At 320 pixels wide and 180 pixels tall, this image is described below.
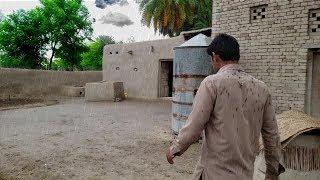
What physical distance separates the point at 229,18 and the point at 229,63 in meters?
5.46

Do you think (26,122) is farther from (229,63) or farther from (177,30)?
(177,30)

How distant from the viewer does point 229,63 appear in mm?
2143

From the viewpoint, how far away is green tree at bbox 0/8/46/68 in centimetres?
2478

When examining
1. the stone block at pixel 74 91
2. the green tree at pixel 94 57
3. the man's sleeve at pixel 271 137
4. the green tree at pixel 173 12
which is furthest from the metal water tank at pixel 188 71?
the green tree at pixel 94 57

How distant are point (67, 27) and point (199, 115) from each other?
25954mm

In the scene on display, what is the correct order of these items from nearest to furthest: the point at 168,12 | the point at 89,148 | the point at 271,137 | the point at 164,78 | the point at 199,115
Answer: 1. the point at 199,115
2. the point at 271,137
3. the point at 89,148
4. the point at 164,78
5. the point at 168,12

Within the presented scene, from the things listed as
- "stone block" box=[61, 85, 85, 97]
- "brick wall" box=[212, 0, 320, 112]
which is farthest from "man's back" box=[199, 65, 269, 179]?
"stone block" box=[61, 85, 85, 97]

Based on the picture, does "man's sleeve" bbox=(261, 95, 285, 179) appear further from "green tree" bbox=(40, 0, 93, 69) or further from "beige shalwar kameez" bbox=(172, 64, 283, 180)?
"green tree" bbox=(40, 0, 93, 69)

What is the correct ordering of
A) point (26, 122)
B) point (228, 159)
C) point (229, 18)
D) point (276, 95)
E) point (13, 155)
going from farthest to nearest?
1. point (26, 122)
2. point (229, 18)
3. point (276, 95)
4. point (13, 155)
5. point (228, 159)

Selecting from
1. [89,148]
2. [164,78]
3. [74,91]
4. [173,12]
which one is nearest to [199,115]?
[89,148]

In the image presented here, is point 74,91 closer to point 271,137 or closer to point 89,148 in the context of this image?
point 89,148

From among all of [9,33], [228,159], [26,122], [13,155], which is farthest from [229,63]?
[9,33]

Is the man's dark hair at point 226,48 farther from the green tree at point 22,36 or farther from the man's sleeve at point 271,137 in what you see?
the green tree at point 22,36

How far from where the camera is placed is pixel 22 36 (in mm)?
24891
